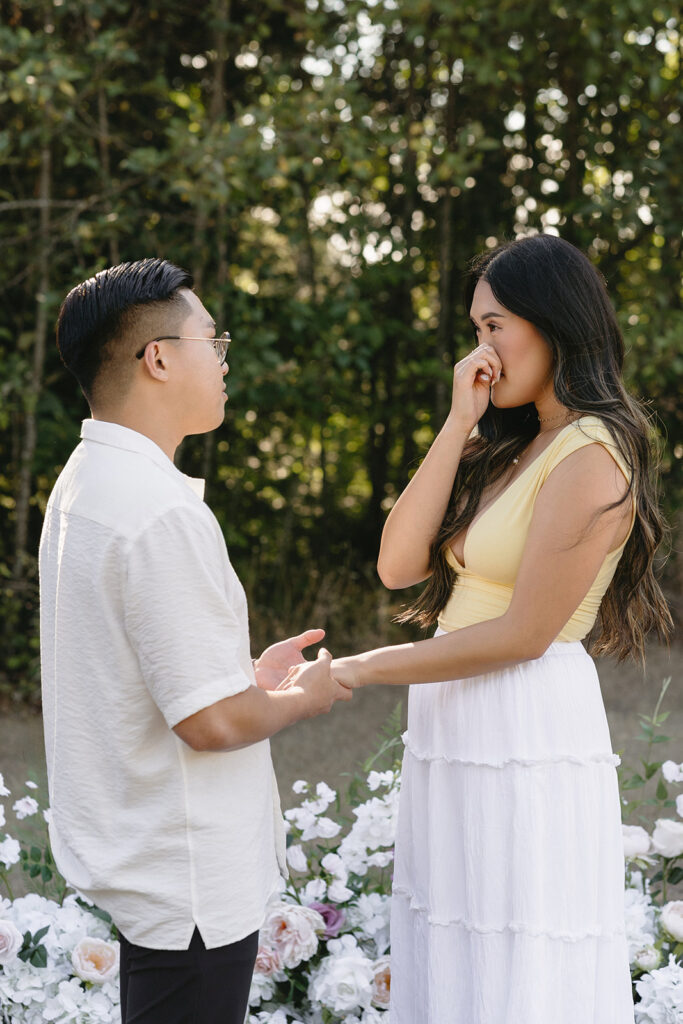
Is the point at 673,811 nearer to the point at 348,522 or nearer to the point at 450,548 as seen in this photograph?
the point at 450,548

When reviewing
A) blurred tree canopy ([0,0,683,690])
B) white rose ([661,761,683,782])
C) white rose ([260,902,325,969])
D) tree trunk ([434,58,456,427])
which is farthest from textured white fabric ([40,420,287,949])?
tree trunk ([434,58,456,427])

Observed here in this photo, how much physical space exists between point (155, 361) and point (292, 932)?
1.39 metres

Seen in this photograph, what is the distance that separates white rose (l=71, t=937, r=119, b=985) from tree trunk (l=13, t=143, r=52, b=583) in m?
3.47

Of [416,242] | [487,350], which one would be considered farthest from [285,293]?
[487,350]

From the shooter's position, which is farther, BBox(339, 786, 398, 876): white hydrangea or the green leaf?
BBox(339, 786, 398, 876): white hydrangea

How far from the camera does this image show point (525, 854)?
1829 mm

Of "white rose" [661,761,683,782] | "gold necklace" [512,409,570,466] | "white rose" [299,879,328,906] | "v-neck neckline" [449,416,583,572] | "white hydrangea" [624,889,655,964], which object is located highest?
"gold necklace" [512,409,570,466]

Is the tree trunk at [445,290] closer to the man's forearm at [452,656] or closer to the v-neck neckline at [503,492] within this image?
the v-neck neckline at [503,492]

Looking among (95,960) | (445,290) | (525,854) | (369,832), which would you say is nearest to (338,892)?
(369,832)

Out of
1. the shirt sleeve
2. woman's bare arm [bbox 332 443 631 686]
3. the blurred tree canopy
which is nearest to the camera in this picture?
the shirt sleeve

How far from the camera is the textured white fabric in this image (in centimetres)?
137

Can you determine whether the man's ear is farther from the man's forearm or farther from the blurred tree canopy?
the blurred tree canopy

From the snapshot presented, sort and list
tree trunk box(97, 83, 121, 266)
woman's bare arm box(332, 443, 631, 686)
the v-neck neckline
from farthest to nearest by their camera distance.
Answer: tree trunk box(97, 83, 121, 266), the v-neck neckline, woman's bare arm box(332, 443, 631, 686)

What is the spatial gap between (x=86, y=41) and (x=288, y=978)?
4799 mm
